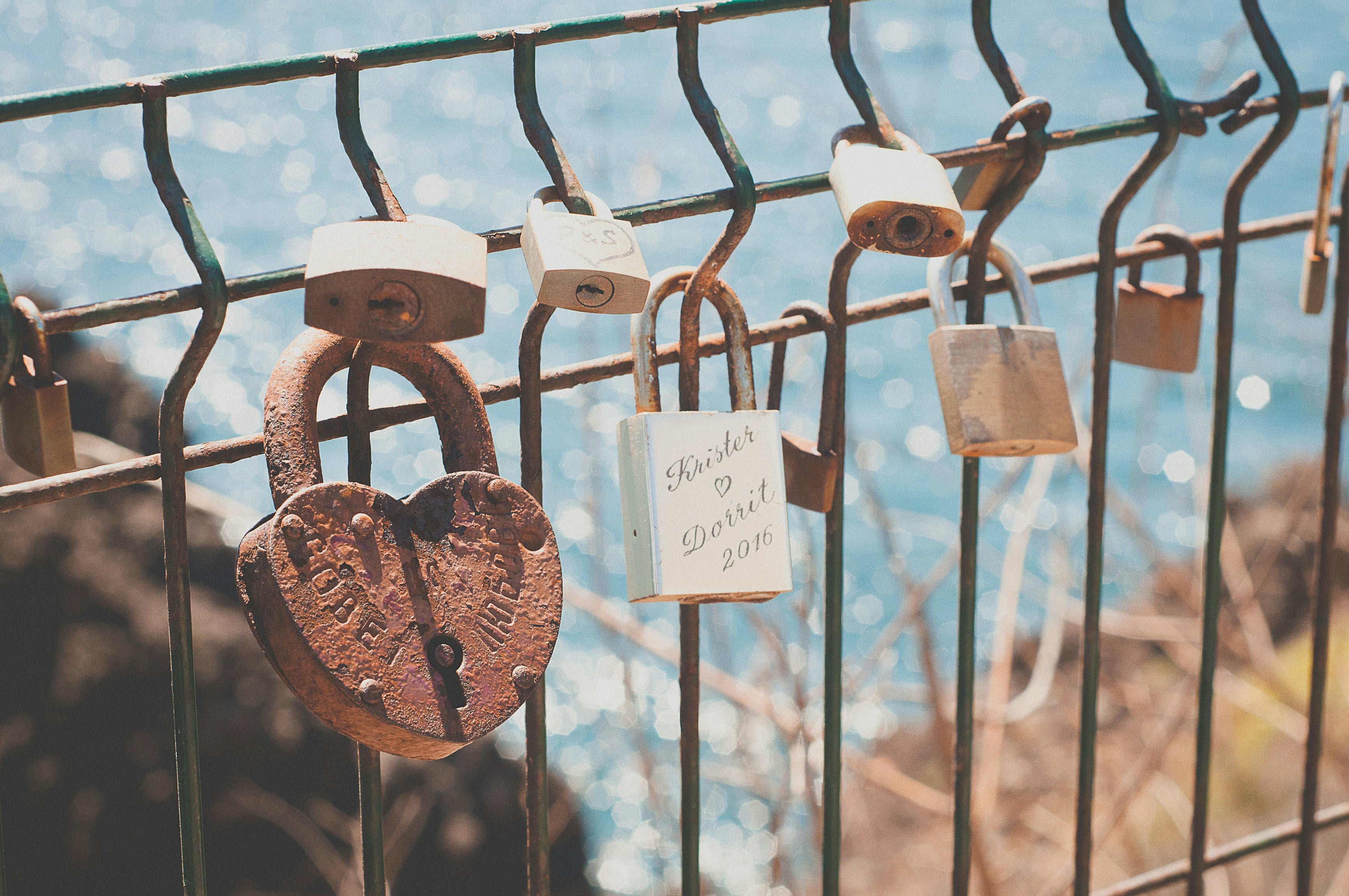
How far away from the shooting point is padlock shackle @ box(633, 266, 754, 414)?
3.11 feet

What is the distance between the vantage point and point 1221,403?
4.42 ft

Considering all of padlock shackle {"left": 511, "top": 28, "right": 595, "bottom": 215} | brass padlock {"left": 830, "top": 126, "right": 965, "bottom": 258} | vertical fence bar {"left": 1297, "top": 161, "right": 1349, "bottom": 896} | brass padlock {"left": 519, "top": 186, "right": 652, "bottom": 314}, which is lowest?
vertical fence bar {"left": 1297, "top": 161, "right": 1349, "bottom": 896}

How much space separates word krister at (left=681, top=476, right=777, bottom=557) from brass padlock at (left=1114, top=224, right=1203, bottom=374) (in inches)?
21.8

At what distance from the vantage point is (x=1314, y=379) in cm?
425

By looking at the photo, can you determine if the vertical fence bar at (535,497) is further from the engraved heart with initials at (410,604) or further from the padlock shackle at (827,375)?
the padlock shackle at (827,375)

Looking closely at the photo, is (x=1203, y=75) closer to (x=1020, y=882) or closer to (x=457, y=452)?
(x=457, y=452)

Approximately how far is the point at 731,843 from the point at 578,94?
2.20 metres

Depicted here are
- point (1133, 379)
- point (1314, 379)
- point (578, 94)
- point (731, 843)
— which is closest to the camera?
point (578, 94)

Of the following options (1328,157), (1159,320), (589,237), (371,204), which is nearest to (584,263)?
(589,237)

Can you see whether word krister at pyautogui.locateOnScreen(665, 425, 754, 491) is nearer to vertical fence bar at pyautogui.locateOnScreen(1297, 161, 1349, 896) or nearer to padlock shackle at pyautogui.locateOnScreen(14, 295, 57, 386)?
padlock shackle at pyautogui.locateOnScreen(14, 295, 57, 386)

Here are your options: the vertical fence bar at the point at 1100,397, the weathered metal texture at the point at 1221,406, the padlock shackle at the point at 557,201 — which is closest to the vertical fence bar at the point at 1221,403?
the weathered metal texture at the point at 1221,406

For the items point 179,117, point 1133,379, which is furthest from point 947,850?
point 179,117

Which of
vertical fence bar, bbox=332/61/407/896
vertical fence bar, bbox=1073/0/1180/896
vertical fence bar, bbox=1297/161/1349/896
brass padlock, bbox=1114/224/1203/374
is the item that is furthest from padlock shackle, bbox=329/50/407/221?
vertical fence bar, bbox=1297/161/1349/896

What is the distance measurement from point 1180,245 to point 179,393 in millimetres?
998
